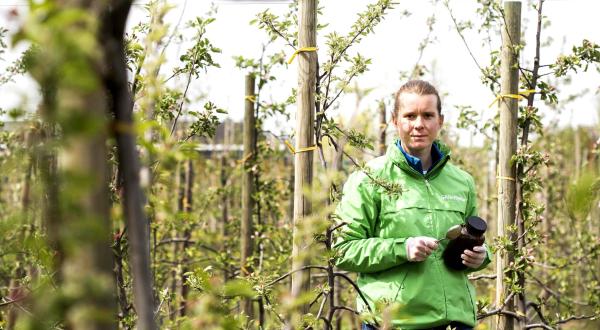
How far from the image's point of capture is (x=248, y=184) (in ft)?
16.9

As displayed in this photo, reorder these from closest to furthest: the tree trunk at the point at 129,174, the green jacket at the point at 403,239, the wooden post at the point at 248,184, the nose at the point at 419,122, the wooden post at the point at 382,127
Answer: the tree trunk at the point at 129,174
the green jacket at the point at 403,239
the nose at the point at 419,122
the wooden post at the point at 248,184
the wooden post at the point at 382,127

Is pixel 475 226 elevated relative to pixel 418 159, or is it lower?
lower

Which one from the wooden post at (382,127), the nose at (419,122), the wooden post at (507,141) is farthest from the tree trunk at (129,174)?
the wooden post at (382,127)

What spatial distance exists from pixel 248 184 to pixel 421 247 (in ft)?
8.19

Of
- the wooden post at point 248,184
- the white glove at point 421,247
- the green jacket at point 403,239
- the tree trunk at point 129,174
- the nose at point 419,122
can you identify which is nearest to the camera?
the tree trunk at point 129,174

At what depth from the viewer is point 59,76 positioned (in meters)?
0.95

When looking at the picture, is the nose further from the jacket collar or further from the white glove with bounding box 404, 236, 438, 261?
the white glove with bounding box 404, 236, 438, 261

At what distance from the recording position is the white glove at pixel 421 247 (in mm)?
2783

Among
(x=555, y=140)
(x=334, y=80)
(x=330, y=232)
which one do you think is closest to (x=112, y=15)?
(x=330, y=232)

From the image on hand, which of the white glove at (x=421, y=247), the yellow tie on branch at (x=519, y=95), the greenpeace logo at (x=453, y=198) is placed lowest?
the white glove at (x=421, y=247)

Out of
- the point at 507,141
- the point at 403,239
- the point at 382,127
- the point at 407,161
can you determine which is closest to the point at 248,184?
the point at 382,127

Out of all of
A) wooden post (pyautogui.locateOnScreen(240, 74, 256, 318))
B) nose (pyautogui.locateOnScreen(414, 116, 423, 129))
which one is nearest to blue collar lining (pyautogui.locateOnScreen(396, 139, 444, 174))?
nose (pyautogui.locateOnScreen(414, 116, 423, 129))

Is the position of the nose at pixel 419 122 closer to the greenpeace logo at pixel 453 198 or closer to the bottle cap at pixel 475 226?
the greenpeace logo at pixel 453 198

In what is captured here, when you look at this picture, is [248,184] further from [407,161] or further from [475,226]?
[475,226]
